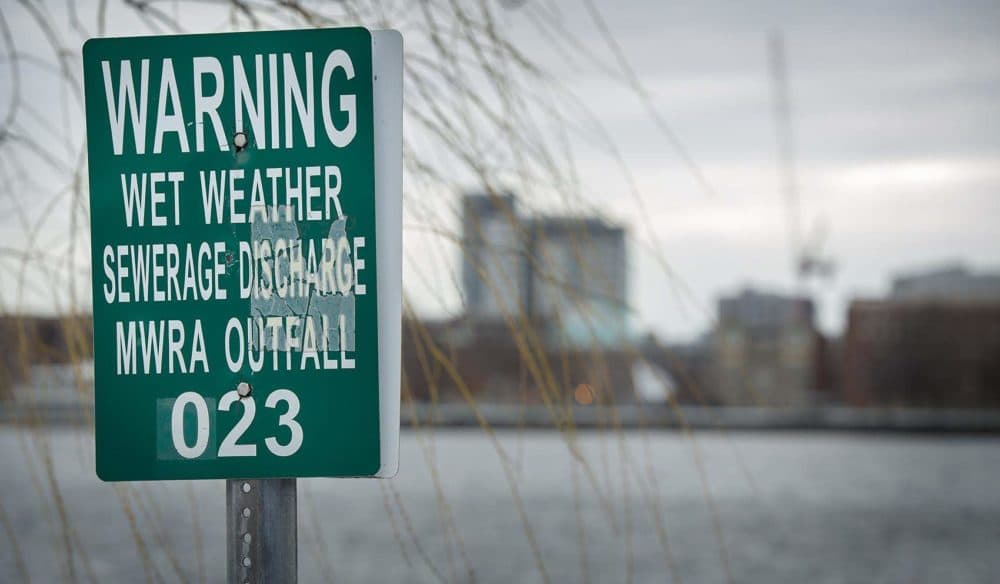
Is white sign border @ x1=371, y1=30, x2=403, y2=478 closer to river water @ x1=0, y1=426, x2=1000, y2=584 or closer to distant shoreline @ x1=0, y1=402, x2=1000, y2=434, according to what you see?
river water @ x1=0, y1=426, x2=1000, y2=584

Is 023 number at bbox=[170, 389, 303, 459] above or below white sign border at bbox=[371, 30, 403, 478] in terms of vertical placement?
below

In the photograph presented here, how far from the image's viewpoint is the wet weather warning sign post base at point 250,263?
965 millimetres

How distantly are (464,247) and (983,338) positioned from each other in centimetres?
7392

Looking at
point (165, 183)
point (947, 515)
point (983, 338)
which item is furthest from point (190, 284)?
point (983, 338)

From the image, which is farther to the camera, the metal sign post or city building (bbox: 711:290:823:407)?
city building (bbox: 711:290:823:407)

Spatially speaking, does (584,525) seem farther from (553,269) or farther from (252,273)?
(252,273)

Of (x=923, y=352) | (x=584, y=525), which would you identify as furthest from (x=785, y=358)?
(x=584, y=525)

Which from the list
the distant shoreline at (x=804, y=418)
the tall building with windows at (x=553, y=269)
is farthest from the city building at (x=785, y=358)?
the tall building with windows at (x=553, y=269)

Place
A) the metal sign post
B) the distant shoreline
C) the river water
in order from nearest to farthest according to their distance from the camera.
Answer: the metal sign post, the river water, the distant shoreline

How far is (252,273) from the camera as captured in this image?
3.16ft

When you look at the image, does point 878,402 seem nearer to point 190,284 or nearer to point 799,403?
point 799,403

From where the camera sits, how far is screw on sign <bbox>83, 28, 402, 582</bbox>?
0.96 meters

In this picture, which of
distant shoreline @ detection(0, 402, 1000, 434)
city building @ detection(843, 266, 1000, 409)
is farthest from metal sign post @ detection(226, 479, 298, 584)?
city building @ detection(843, 266, 1000, 409)

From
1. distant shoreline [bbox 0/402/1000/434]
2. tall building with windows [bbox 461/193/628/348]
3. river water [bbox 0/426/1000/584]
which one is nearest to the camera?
tall building with windows [bbox 461/193/628/348]
